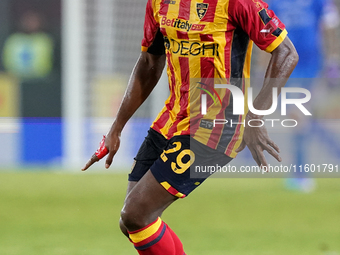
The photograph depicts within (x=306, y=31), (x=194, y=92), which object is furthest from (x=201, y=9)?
(x=306, y=31)

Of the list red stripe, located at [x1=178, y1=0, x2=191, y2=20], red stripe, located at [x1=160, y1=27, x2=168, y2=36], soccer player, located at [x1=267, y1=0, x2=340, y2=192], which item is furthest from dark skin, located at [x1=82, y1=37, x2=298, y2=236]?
soccer player, located at [x1=267, y1=0, x2=340, y2=192]

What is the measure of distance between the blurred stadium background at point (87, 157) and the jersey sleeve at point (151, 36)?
1.55 metres

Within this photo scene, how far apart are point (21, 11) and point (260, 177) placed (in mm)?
5454

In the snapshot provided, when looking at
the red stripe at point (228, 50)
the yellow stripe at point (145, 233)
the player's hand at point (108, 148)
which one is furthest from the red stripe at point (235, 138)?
the player's hand at point (108, 148)

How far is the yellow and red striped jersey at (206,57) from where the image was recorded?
293cm

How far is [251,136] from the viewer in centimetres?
269

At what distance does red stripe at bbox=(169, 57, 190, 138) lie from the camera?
10.00 feet

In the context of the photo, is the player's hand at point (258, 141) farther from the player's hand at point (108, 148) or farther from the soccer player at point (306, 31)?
the soccer player at point (306, 31)

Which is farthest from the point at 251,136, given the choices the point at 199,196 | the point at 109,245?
the point at 199,196

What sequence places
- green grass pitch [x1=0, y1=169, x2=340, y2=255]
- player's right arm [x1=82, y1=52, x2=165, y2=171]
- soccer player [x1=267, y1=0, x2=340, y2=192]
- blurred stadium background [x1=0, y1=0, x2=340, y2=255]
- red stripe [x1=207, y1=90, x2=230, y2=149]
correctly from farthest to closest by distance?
soccer player [x1=267, y1=0, x2=340, y2=192] → blurred stadium background [x1=0, y1=0, x2=340, y2=255] → green grass pitch [x1=0, y1=169, x2=340, y2=255] → player's right arm [x1=82, y1=52, x2=165, y2=171] → red stripe [x1=207, y1=90, x2=230, y2=149]

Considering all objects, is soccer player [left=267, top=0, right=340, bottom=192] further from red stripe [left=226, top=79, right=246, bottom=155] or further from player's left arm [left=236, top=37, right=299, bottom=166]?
player's left arm [left=236, top=37, right=299, bottom=166]

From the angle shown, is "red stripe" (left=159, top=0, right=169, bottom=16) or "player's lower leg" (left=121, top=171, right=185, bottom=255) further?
"red stripe" (left=159, top=0, right=169, bottom=16)

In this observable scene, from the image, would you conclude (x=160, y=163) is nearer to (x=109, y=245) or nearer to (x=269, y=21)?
(x=269, y=21)

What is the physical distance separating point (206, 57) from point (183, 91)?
0.23 m
